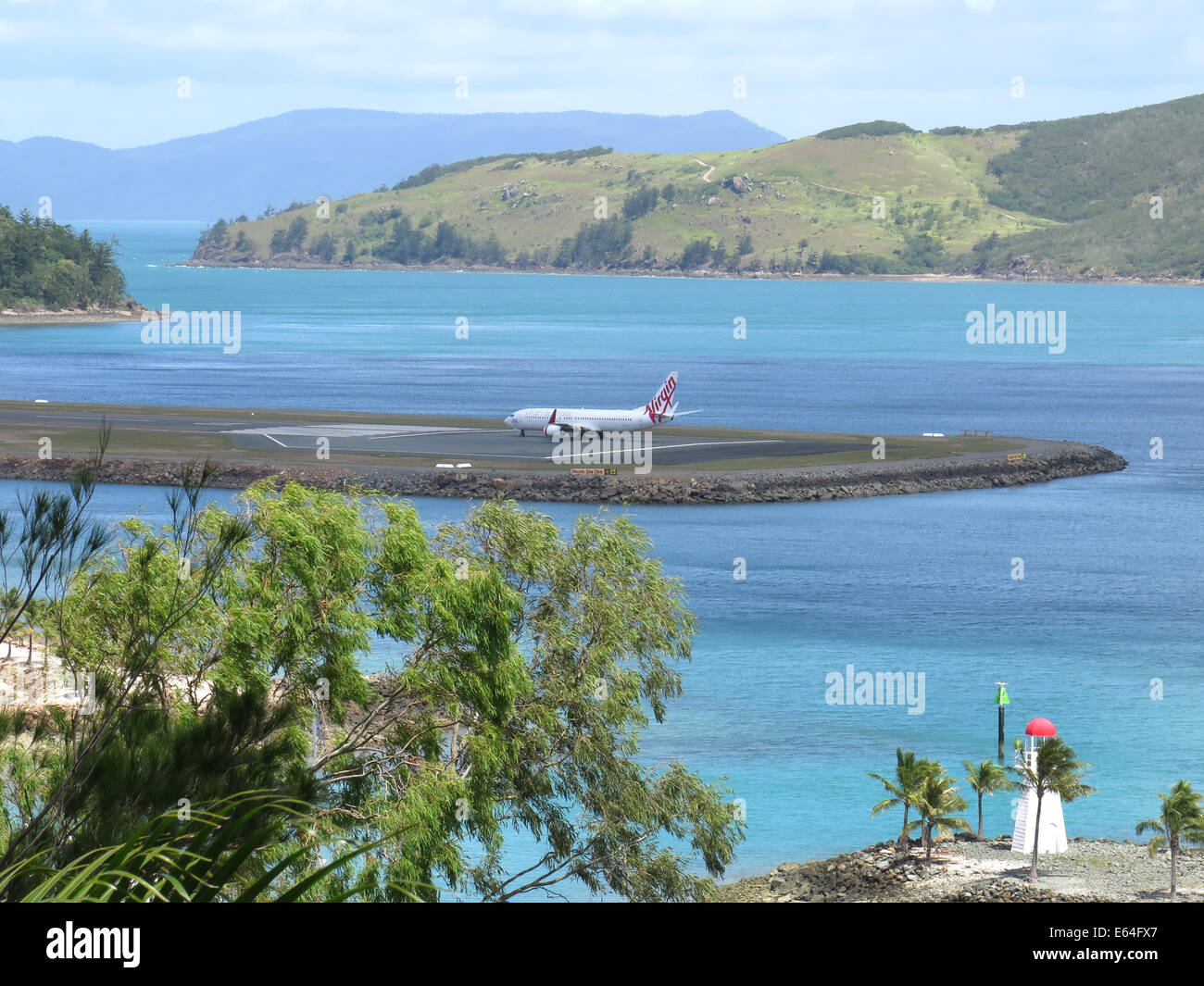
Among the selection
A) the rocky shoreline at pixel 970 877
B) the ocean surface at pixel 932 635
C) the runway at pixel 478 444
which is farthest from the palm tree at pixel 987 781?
the runway at pixel 478 444

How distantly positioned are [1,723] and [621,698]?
21.1 m

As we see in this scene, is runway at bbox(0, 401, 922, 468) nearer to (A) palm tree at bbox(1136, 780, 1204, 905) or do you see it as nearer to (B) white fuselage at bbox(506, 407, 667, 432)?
(B) white fuselage at bbox(506, 407, 667, 432)

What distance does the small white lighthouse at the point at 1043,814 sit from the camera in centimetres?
4553

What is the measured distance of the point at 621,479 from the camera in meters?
117

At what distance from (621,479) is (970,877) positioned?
74.4 metres

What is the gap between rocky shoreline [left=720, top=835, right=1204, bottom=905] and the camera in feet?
140

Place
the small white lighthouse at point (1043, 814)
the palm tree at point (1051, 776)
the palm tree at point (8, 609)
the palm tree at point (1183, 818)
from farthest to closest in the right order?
the small white lighthouse at point (1043, 814) → the palm tree at point (1051, 776) → the palm tree at point (1183, 818) → the palm tree at point (8, 609)

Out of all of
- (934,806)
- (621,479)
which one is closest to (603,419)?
(621,479)

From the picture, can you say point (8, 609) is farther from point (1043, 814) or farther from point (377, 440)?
point (377, 440)

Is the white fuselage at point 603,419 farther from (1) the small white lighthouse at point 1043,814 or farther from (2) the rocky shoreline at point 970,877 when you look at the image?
(1) the small white lighthouse at point 1043,814

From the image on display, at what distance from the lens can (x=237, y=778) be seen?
16.4 meters

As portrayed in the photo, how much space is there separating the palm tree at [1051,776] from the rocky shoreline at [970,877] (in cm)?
103

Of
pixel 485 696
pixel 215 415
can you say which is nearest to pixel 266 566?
pixel 485 696
